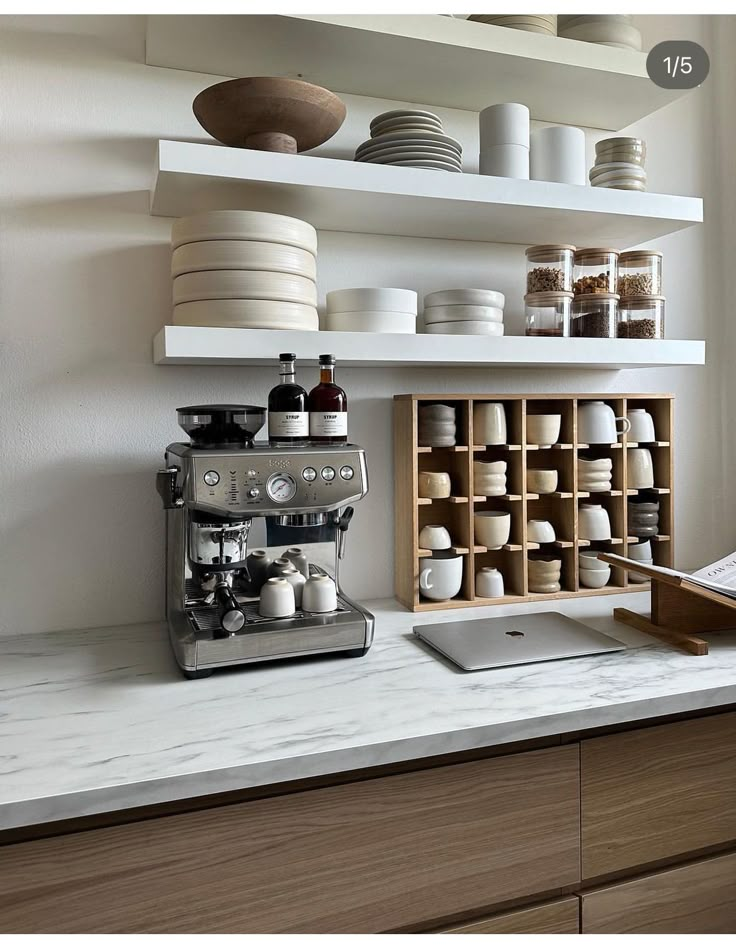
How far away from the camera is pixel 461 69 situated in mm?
1534

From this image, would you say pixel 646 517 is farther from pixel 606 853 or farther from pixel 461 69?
pixel 461 69

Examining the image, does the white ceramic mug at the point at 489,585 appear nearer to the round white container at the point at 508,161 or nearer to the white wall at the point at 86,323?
the white wall at the point at 86,323

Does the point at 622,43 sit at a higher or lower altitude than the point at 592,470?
higher

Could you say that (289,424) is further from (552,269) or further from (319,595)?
(552,269)

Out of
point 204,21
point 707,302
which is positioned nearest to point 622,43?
point 707,302

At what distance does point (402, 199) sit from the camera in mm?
1402

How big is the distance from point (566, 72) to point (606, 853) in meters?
1.51

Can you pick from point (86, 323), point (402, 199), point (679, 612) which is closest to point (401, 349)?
point (402, 199)

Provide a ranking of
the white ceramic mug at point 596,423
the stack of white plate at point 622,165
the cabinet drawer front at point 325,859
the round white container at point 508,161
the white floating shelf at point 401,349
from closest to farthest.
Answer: the cabinet drawer front at point 325,859 < the white floating shelf at point 401,349 < the round white container at point 508,161 < the stack of white plate at point 622,165 < the white ceramic mug at point 596,423

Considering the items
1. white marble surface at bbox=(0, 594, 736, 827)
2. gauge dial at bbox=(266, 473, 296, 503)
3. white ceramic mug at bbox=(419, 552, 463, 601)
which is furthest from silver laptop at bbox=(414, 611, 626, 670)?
gauge dial at bbox=(266, 473, 296, 503)

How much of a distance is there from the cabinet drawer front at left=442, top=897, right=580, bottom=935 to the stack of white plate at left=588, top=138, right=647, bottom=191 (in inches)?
54.4

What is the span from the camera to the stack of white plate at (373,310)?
4.65 ft

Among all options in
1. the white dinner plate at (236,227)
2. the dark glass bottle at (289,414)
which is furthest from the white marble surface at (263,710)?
the white dinner plate at (236,227)

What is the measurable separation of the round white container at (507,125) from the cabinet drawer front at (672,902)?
1363 mm
